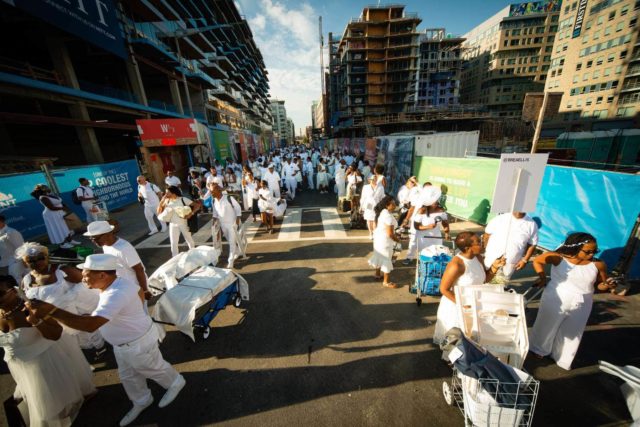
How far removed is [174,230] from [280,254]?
9.60 ft

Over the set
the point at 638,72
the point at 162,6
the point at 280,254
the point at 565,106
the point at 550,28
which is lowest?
the point at 280,254

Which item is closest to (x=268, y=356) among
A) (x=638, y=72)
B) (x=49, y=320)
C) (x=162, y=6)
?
(x=49, y=320)

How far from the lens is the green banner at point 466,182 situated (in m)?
7.19

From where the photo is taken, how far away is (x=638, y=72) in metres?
39.1

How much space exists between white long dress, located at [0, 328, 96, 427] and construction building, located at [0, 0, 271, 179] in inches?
573

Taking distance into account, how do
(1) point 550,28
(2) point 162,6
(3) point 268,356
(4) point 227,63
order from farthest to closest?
1. (1) point 550,28
2. (4) point 227,63
3. (2) point 162,6
4. (3) point 268,356

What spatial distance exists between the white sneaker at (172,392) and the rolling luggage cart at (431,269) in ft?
13.3

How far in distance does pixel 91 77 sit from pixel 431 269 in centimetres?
3301

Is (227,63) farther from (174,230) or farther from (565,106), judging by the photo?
(565,106)

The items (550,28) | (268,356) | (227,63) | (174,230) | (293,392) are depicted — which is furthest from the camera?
(550,28)

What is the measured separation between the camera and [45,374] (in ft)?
8.14

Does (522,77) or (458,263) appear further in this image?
(522,77)

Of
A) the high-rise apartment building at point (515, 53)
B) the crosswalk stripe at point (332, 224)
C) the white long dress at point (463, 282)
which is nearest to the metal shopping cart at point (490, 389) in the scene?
the white long dress at point (463, 282)

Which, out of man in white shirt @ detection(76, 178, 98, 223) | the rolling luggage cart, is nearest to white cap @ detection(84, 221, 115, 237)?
the rolling luggage cart
